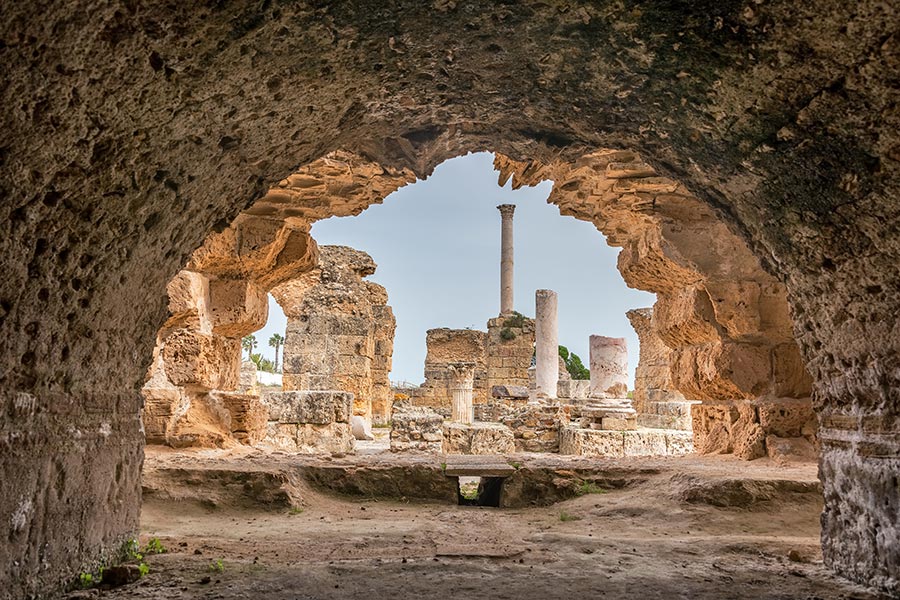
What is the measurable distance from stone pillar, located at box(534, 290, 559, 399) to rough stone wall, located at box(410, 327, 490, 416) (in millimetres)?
1935

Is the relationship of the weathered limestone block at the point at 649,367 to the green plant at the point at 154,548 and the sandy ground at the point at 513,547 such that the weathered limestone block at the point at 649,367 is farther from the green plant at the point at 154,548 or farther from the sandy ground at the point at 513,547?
the green plant at the point at 154,548

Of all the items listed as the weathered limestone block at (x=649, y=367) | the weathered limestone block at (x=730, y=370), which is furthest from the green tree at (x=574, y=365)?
the weathered limestone block at (x=730, y=370)

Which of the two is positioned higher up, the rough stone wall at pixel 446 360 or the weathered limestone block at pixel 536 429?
the rough stone wall at pixel 446 360

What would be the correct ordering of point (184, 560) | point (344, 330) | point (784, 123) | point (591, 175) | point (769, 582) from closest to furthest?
point (784, 123) < point (769, 582) < point (184, 560) < point (591, 175) < point (344, 330)

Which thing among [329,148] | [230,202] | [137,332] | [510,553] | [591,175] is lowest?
[510,553]

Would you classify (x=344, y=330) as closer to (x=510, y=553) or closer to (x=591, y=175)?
(x=591, y=175)

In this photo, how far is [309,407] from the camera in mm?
9133

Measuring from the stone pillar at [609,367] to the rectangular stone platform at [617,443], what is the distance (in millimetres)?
9574

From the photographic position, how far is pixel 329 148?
3521 millimetres

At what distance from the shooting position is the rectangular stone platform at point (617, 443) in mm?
9719

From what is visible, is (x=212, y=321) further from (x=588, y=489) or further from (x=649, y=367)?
(x=649, y=367)

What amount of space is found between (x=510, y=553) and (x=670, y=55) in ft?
8.65

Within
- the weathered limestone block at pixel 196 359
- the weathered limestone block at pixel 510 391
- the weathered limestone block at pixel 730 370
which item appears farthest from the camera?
the weathered limestone block at pixel 510 391

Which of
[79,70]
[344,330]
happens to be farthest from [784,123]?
[344,330]
